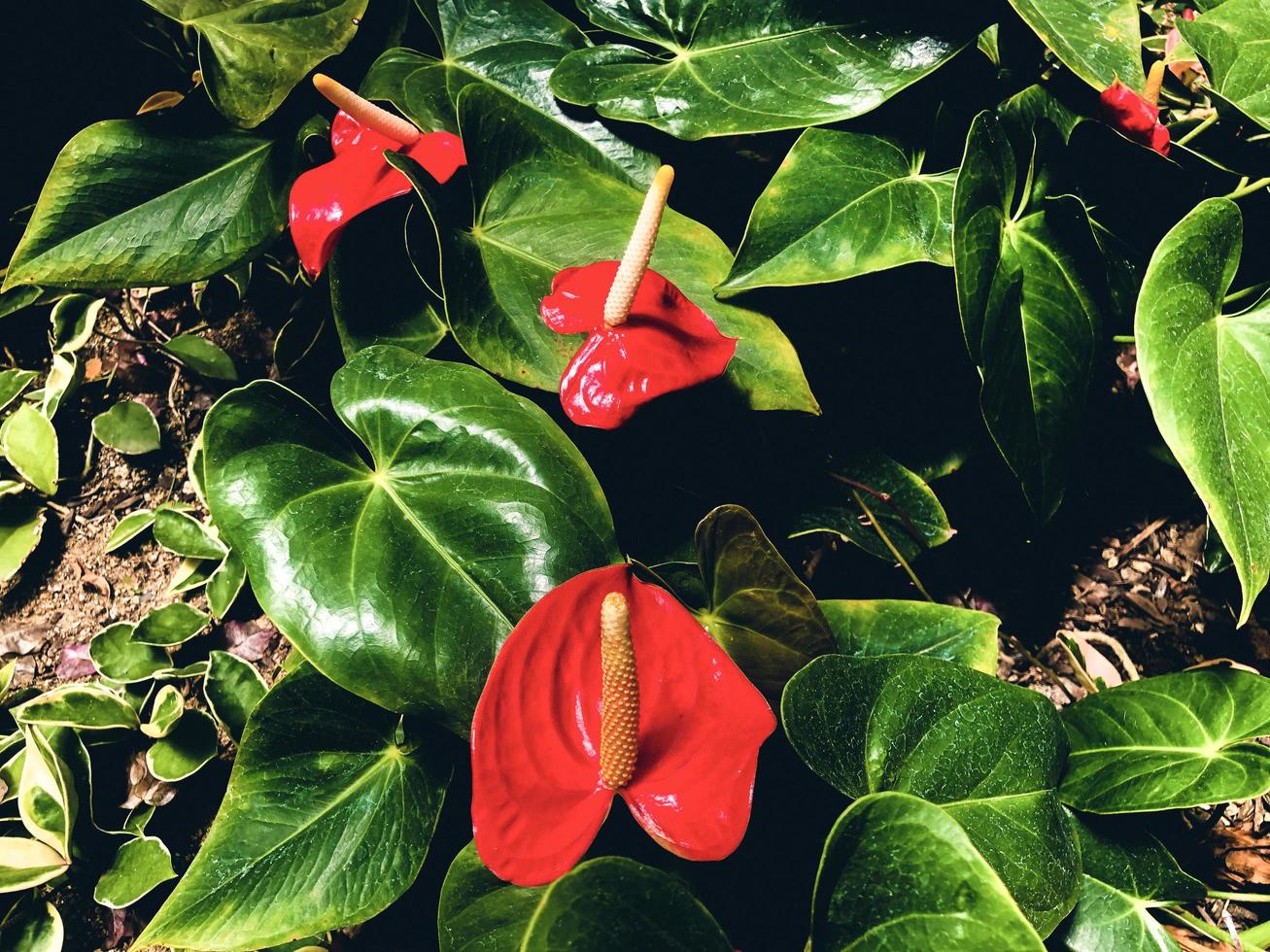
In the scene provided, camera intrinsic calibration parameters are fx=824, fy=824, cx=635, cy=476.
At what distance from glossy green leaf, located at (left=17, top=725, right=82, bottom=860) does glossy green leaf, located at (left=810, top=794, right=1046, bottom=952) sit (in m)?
0.90

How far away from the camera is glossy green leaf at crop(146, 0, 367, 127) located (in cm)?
91

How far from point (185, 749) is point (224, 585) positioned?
214mm

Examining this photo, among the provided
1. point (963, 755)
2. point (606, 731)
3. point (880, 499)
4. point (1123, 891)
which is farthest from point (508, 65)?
point (1123, 891)

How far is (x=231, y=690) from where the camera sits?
1.06 metres

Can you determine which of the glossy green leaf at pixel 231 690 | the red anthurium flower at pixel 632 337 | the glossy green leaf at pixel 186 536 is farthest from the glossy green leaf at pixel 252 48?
the glossy green leaf at pixel 231 690

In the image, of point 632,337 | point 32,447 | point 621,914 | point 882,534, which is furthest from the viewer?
point 32,447

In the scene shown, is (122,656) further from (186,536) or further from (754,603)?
(754,603)

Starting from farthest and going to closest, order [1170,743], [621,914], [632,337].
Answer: [1170,743], [632,337], [621,914]

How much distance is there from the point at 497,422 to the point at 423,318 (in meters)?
0.28

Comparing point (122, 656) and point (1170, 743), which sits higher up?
point (1170, 743)

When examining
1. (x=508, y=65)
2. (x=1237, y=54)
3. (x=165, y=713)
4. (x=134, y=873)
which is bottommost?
(x=134, y=873)

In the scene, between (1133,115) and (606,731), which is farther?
(1133,115)

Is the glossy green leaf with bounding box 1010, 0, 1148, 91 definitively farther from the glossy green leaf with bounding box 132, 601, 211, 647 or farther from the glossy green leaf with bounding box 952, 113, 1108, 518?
the glossy green leaf with bounding box 132, 601, 211, 647

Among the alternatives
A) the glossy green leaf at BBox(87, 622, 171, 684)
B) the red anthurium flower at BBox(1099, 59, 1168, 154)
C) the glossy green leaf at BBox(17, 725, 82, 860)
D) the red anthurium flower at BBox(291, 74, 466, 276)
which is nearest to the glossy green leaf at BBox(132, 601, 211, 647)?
the glossy green leaf at BBox(87, 622, 171, 684)
